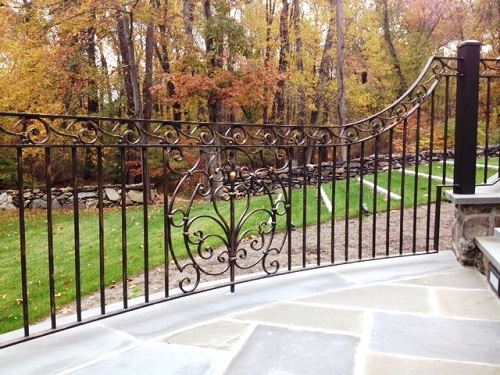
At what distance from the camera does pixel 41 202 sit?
11.7 meters

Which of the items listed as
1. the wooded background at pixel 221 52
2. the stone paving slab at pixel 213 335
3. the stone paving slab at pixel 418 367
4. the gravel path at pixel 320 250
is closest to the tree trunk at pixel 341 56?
the wooded background at pixel 221 52

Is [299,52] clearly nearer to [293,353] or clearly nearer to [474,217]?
[474,217]

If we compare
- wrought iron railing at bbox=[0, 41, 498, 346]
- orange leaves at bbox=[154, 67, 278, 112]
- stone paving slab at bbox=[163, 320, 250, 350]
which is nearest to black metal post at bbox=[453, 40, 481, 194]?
wrought iron railing at bbox=[0, 41, 498, 346]

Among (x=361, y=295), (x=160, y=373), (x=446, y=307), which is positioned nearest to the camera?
(x=160, y=373)

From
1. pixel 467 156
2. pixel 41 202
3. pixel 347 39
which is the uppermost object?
pixel 347 39

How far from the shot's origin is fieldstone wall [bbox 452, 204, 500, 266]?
2.96 metres

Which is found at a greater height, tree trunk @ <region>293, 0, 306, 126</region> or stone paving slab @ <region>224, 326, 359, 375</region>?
tree trunk @ <region>293, 0, 306, 126</region>

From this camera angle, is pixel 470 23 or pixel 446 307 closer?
pixel 446 307

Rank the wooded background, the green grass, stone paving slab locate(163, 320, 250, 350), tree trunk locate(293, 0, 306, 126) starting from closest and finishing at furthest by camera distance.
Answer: stone paving slab locate(163, 320, 250, 350), the green grass, the wooded background, tree trunk locate(293, 0, 306, 126)

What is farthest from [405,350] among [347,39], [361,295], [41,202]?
[347,39]

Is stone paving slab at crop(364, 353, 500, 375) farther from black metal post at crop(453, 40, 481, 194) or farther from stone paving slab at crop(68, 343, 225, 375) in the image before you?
black metal post at crop(453, 40, 481, 194)

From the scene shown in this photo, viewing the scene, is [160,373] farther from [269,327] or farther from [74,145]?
[74,145]

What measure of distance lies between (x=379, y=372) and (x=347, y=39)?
14.9m

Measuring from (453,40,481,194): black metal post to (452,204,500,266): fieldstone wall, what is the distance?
0.13m
